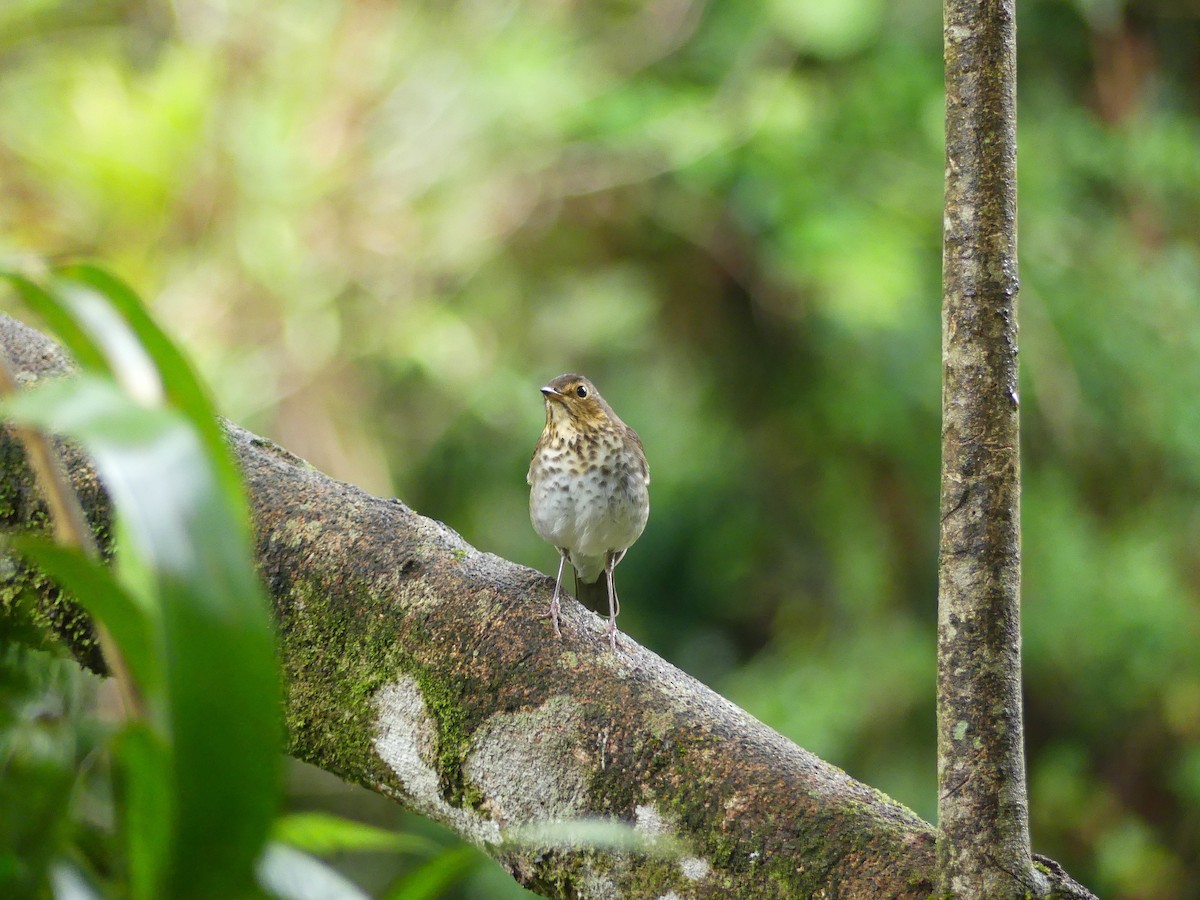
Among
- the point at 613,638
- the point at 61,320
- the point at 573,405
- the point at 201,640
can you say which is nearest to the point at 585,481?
the point at 573,405

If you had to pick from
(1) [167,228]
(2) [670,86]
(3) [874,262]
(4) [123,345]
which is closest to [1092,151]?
(3) [874,262]

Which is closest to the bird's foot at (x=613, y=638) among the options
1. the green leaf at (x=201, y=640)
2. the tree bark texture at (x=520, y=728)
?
the tree bark texture at (x=520, y=728)

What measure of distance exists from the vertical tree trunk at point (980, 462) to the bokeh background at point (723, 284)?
10.4ft

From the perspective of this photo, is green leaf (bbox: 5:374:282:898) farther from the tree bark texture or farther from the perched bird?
the perched bird

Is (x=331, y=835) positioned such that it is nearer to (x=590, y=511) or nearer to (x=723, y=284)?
(x=590, y=511)

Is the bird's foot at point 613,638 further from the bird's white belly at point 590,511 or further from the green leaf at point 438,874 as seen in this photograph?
the bird's white belly at point 590,511

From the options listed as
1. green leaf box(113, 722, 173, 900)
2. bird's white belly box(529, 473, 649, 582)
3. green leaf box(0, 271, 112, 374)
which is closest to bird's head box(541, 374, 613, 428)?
bird's white belly box(529, 473, 649, 582)

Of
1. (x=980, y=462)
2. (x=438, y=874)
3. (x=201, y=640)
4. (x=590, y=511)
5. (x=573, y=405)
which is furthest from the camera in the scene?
(x=573, y=405)

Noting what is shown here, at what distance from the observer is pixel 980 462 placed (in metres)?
1.17

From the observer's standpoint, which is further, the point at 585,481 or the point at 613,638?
the point at 585,481

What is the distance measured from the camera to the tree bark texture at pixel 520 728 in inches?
46.7

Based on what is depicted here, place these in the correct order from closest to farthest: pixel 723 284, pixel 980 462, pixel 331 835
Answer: pixel 980 462 < pixel 331 835 < pixel 723 284

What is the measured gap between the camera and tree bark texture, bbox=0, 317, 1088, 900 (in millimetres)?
1187

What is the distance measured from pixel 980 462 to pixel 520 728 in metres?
0.58
